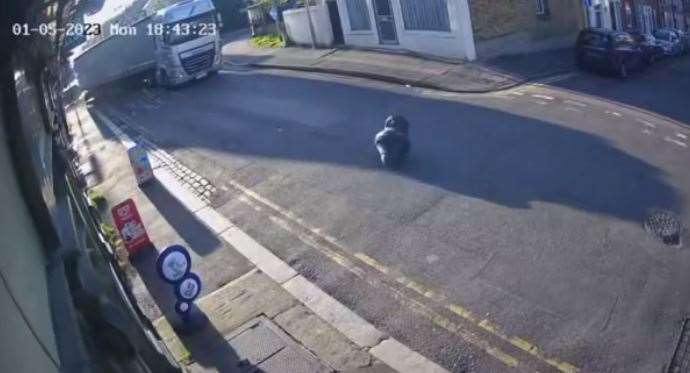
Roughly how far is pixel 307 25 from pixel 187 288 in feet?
77.7

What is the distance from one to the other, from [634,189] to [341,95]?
11027mm

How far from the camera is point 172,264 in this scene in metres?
9.68

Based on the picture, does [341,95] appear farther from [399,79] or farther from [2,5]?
[2,5]

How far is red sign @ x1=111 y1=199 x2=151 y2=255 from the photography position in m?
12.2

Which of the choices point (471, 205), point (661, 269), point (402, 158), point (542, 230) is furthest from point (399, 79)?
point (661, 269)

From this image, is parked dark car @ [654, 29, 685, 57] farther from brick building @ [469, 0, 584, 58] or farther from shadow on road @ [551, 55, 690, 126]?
brick building @ [469, 0, 584, 58]

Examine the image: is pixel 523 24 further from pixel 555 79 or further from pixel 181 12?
pixel 181 12

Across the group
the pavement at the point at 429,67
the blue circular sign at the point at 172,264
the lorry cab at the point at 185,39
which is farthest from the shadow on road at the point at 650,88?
the lorry cab at the point at 185,39

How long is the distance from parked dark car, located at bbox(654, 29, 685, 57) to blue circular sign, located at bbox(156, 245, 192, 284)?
2147 cm

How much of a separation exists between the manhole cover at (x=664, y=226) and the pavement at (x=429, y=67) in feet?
32.8

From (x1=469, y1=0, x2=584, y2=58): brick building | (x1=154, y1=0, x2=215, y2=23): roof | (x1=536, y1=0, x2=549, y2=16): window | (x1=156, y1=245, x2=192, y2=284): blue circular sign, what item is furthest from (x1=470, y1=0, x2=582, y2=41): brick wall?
(x1=156, y1=245, x2=192, y2=284): blue circular sign

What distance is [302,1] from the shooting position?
34031mm

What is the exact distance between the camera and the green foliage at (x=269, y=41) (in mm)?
35003

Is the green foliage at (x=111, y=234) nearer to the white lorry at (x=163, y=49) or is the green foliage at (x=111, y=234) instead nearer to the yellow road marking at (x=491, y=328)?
the yellow road marking at (x=491, y=328)
